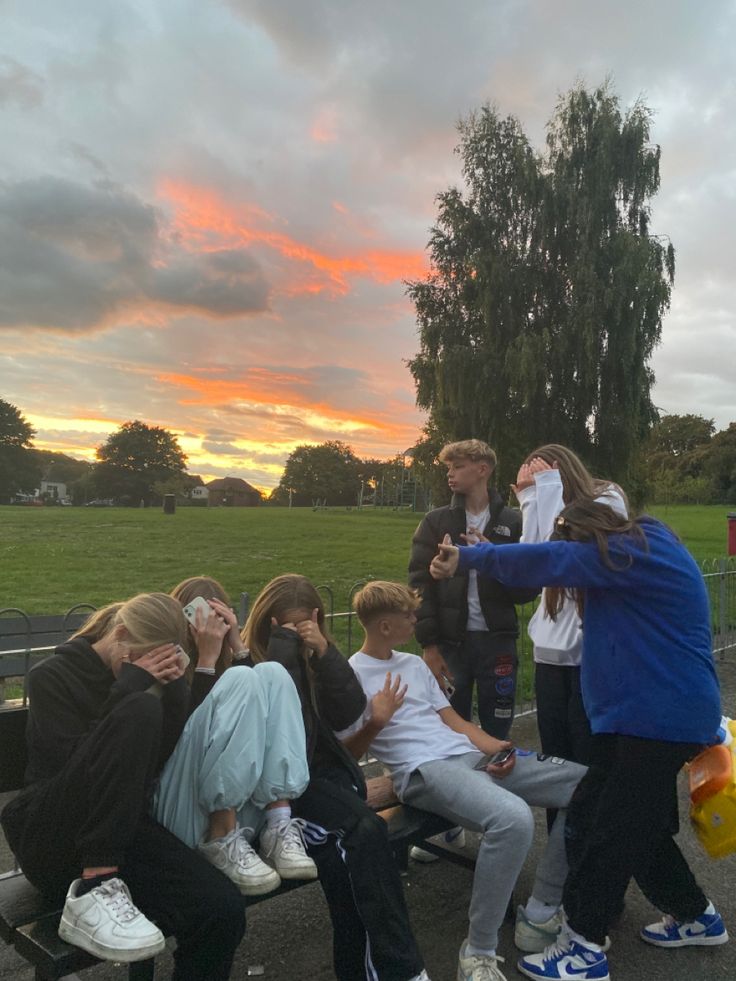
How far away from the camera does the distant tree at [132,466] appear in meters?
86.2

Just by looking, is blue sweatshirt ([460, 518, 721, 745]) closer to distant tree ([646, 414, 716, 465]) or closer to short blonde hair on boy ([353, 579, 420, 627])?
short blonde hair on boy ([353, 579, 420, 627])

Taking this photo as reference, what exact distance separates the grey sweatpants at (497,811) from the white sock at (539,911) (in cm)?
2

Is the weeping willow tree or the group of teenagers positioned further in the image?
the weeping willow tree

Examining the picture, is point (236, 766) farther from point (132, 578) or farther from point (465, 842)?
point (132, 578)

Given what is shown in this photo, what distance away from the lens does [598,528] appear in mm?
2820

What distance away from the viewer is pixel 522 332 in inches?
1000

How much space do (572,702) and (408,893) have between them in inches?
46.3

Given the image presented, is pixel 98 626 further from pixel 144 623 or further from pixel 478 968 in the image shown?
pixel 478 968

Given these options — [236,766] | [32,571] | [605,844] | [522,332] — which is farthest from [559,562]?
[522,332]

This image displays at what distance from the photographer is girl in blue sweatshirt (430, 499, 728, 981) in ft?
9.04

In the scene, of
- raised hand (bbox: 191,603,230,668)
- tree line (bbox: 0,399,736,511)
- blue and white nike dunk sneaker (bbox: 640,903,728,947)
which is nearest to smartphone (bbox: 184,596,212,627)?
raised hand (bbox: 191,603,230,668)

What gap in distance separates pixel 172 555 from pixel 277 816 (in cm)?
2020

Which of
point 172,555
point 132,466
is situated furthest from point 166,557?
point 132,466

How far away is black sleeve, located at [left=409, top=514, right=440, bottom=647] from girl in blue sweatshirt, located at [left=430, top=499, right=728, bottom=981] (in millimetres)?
1306
